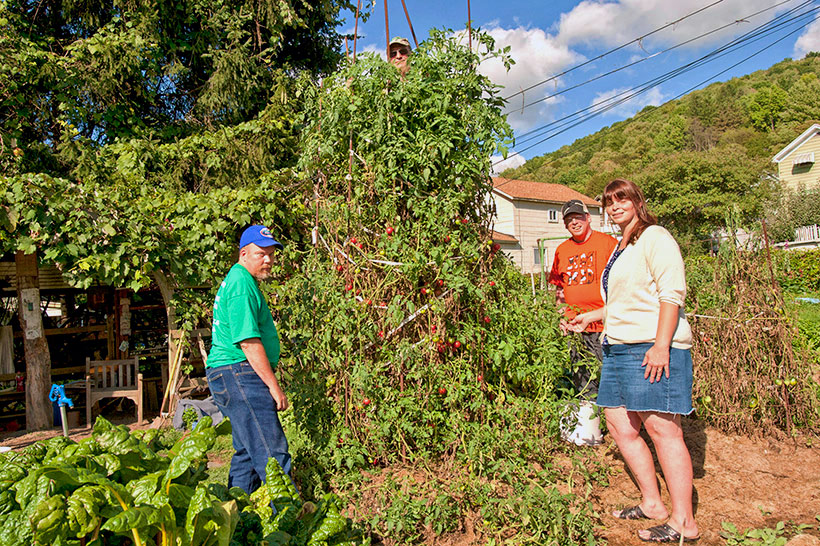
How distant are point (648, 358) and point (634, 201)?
2.52ft

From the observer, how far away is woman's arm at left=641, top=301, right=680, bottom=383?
7.81ft

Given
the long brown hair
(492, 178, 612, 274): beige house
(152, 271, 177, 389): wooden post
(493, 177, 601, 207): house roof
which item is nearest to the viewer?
the long brown hair

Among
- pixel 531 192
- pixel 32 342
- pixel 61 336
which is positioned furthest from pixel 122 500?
A: pixel 531 192

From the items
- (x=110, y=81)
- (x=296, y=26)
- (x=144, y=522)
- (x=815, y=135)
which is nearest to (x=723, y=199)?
(x=815, y=135)

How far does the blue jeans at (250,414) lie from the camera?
2520mm

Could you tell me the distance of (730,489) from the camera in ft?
9.88

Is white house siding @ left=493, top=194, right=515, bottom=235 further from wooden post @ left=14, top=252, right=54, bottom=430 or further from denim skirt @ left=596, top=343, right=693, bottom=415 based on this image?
denim skirt @ left=596, top=343, right=693, bottom=415

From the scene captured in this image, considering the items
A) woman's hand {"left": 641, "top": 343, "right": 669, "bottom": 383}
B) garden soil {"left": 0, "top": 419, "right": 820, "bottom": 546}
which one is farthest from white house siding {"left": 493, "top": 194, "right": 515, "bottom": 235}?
woman's hand {"left": 641, "top": 343, "right": 669, "bottom": 383}

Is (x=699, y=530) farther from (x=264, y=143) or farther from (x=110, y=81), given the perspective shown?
(x=110, y=81)

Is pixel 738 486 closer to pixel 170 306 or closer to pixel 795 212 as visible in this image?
pixel 170 306

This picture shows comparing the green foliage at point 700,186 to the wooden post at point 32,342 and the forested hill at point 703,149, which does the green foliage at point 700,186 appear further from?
the wooden post at point 32,342

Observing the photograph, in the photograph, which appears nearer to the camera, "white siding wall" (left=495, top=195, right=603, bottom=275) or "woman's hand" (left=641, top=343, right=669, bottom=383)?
"woman's hand" (left=641, top=343, right=669, bottom=383)

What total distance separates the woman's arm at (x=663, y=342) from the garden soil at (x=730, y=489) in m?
0.81

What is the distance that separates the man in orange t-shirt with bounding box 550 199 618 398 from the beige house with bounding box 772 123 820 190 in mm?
29104
